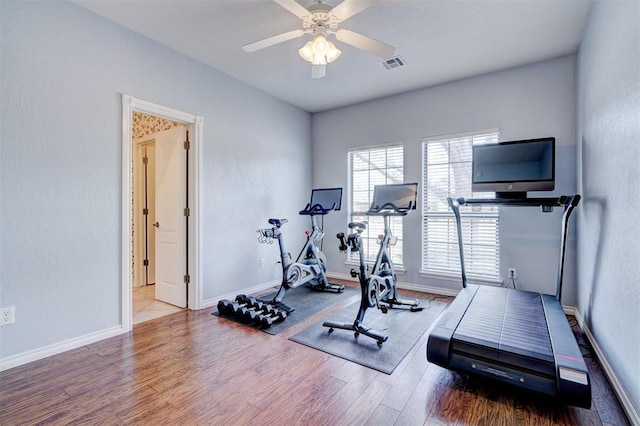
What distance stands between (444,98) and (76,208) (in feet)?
14.1

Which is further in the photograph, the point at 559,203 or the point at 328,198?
the point at 328,198

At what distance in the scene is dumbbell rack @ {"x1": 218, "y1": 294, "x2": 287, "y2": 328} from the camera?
304 cm

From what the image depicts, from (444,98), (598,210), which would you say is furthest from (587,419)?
(444,98)

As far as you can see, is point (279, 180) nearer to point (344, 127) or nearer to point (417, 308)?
point (344, 127)

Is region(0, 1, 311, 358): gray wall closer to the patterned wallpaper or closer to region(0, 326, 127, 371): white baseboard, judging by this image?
region(0, 326, 127, 371): white baseboard

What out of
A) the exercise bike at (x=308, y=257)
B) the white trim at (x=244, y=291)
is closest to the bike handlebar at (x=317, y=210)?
the exercise bike at (x=308, y=257)

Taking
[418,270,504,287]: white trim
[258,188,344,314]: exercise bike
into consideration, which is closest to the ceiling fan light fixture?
[258,188,344,314]: exercise bike

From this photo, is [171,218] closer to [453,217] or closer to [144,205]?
[144,205]

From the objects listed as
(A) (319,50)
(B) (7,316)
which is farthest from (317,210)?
(B) (7,316)

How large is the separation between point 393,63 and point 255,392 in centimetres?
351

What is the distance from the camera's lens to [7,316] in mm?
2213

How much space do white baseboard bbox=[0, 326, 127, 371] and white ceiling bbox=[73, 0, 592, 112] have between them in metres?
2.82

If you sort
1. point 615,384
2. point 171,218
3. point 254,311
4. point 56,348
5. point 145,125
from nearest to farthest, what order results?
point 615,384
point 56,348
point 254,311
point 171,218
point 145,125

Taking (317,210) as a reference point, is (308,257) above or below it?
below
